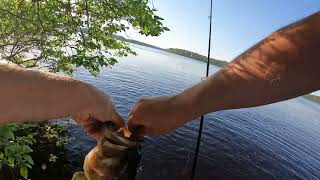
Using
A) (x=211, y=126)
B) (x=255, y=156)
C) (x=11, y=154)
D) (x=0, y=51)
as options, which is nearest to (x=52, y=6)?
(x=0, y=51)

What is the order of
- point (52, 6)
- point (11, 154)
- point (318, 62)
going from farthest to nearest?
1. point (52, 6)
2. point (11, 154)
3. point (318, 62)

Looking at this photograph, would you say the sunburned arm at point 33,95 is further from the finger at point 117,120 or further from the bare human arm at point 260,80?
the bare human arm at point 260,80

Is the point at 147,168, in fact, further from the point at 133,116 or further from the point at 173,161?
the point at 133,116

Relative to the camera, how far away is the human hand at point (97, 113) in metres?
2.06

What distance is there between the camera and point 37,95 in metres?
1.55

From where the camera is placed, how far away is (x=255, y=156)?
27.7 metres

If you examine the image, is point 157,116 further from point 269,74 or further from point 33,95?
point 33,95

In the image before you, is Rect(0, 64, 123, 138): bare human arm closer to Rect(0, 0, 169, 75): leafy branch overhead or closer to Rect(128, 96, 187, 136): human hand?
Rect(128, 96, 187, 136): human hand

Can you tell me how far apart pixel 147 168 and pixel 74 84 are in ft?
63.9

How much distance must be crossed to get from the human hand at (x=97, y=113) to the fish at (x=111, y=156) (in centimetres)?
10

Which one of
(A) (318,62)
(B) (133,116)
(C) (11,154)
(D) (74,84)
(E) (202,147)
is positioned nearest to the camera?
(A) (318,62)

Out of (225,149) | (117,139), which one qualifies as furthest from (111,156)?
(225,149)

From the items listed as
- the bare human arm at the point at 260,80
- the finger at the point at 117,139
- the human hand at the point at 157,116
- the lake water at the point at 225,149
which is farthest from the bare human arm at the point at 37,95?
the lake water at the point at 225,149

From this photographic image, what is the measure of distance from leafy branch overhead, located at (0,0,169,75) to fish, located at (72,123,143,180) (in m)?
7.64
